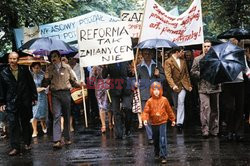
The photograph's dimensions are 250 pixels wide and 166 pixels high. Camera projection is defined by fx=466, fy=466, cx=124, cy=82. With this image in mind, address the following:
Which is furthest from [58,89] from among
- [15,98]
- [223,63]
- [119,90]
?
[223,63]

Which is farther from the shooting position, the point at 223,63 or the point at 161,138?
the point at 223,63

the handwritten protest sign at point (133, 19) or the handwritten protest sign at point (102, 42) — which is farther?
the handwritten protest sign at point (133, 19)

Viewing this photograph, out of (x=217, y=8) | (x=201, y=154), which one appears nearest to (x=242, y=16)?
(x=217, y=8)

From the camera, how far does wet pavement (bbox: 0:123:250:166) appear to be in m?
8.09

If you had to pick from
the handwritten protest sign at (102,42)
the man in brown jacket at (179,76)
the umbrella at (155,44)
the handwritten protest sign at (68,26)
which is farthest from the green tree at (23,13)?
the man in brown jacket at (179,76)

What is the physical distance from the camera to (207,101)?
34.6 ft

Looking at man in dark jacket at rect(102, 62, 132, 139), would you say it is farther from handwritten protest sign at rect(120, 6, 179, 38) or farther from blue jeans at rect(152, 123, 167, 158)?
handwritten protest sign at rect(120, 6, 179, 38)

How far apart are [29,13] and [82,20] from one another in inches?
67.2

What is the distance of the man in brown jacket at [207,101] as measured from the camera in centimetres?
1041

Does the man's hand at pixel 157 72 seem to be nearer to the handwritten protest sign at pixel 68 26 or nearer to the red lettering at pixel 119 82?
the red lettering at pixel 119 82

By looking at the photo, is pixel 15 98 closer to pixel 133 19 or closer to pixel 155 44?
pixel 155 44

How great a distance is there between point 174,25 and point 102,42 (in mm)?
2149

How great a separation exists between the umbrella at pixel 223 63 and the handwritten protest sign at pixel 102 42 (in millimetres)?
2117

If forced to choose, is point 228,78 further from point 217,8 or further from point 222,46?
point 217,8
